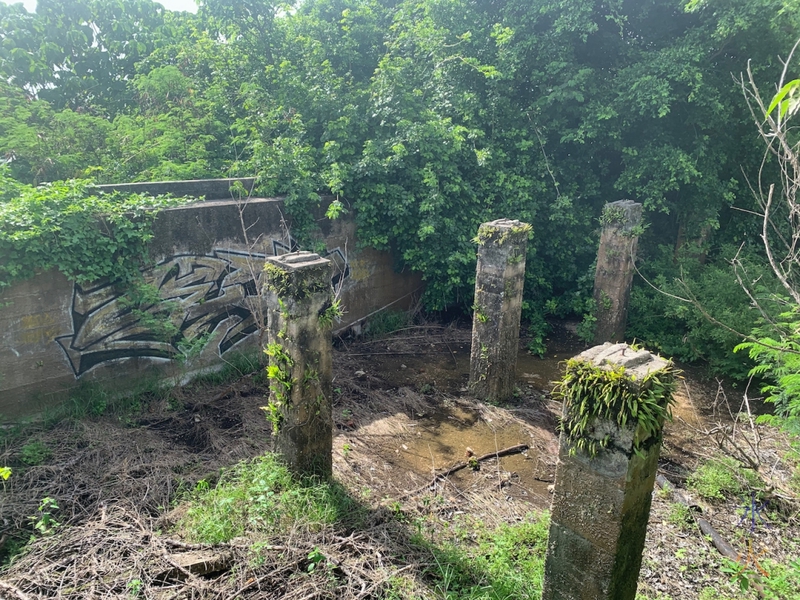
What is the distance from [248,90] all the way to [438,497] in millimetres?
8196

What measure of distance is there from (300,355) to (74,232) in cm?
331

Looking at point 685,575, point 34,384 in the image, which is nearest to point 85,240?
point 34,384

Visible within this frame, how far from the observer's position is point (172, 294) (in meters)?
7.13

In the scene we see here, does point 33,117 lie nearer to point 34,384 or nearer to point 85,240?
point 85,240

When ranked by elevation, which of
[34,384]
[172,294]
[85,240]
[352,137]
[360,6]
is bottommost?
[34,384]

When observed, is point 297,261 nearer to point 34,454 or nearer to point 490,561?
point 490,561

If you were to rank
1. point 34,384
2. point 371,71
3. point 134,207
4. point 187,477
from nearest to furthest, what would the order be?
point 187,477 < point 34,384 < point 134,207 < point 371,71

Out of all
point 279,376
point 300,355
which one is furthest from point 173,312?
point 300,355

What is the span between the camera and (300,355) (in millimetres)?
4914

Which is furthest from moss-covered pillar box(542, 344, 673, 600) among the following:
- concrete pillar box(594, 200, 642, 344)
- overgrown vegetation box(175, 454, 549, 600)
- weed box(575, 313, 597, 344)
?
weed box(575, 313, 597, 344)

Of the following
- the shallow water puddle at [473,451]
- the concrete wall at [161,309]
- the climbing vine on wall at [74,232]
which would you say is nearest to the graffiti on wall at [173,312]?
the concrete wall at [161,309]

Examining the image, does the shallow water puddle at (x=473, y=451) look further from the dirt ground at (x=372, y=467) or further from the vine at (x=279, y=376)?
the vine at (x=279, y=376)

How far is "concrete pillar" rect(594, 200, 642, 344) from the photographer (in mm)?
8719

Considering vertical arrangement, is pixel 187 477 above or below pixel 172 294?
below
